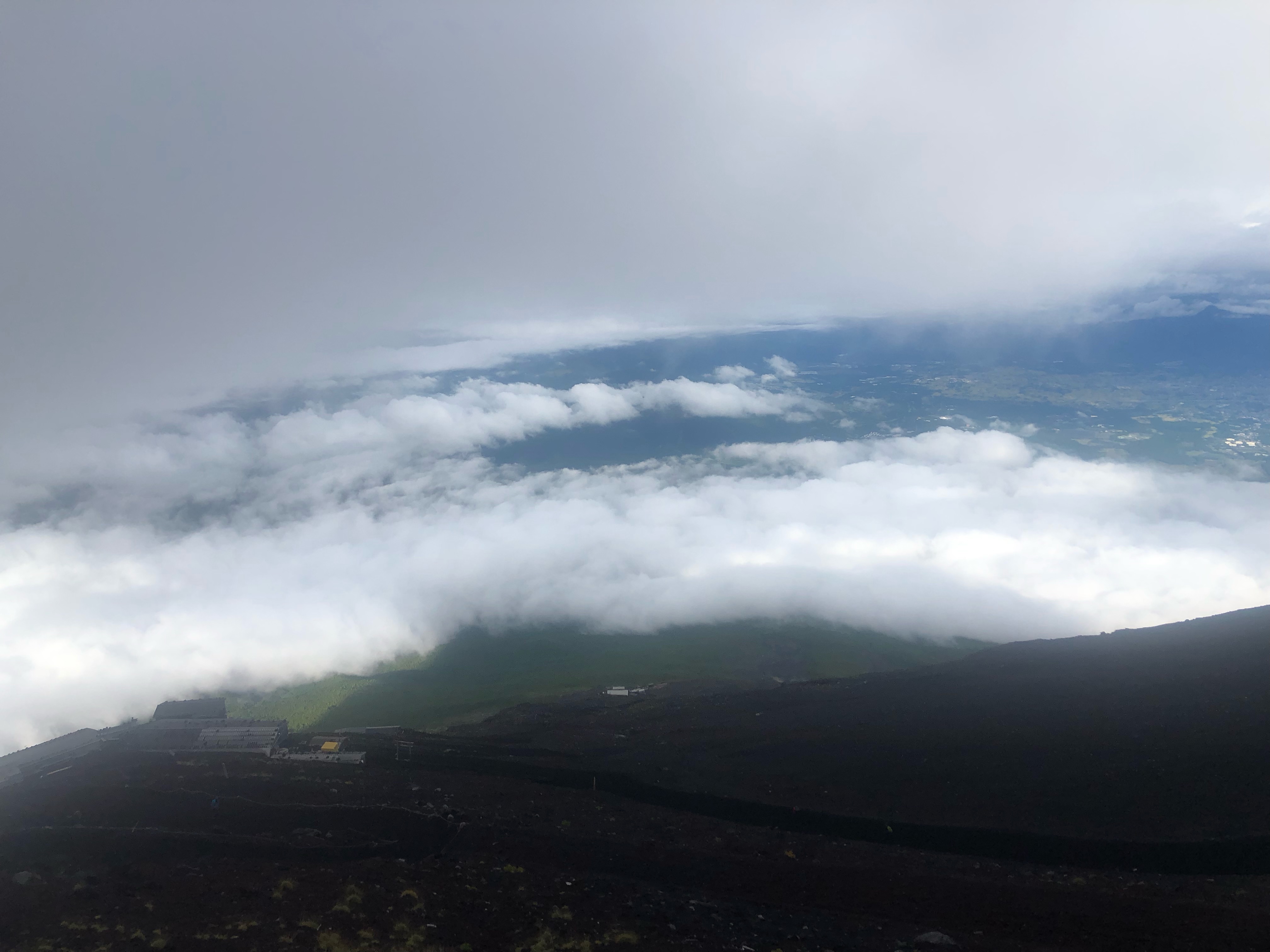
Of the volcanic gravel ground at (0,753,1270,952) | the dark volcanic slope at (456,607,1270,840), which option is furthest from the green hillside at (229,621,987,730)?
the volcanic gravel ground at (0,753,1270,952)

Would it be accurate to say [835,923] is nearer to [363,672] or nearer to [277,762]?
[277,762]

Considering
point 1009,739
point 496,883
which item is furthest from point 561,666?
point 1009,739

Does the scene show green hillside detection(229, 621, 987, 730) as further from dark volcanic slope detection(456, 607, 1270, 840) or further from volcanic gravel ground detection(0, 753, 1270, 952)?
volcanic gravel ground detection(0, 753, 1270, 952)

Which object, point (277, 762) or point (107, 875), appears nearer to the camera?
point (107, 875)

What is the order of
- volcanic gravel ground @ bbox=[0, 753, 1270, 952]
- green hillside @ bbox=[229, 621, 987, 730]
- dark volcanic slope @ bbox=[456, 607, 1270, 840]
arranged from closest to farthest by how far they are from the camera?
volcanic gravel ground @ bbox=[0, 753, 1270, 952] < dark volcanic slope @ bbox=[456, 607, 1270, 840] < green hillside @ bbox=[229, 621, 987, 730]

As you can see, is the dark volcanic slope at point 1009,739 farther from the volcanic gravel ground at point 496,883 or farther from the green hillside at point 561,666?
the green hillside at point 561,666

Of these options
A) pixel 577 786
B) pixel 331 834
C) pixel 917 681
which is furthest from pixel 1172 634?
pixel 331 834
